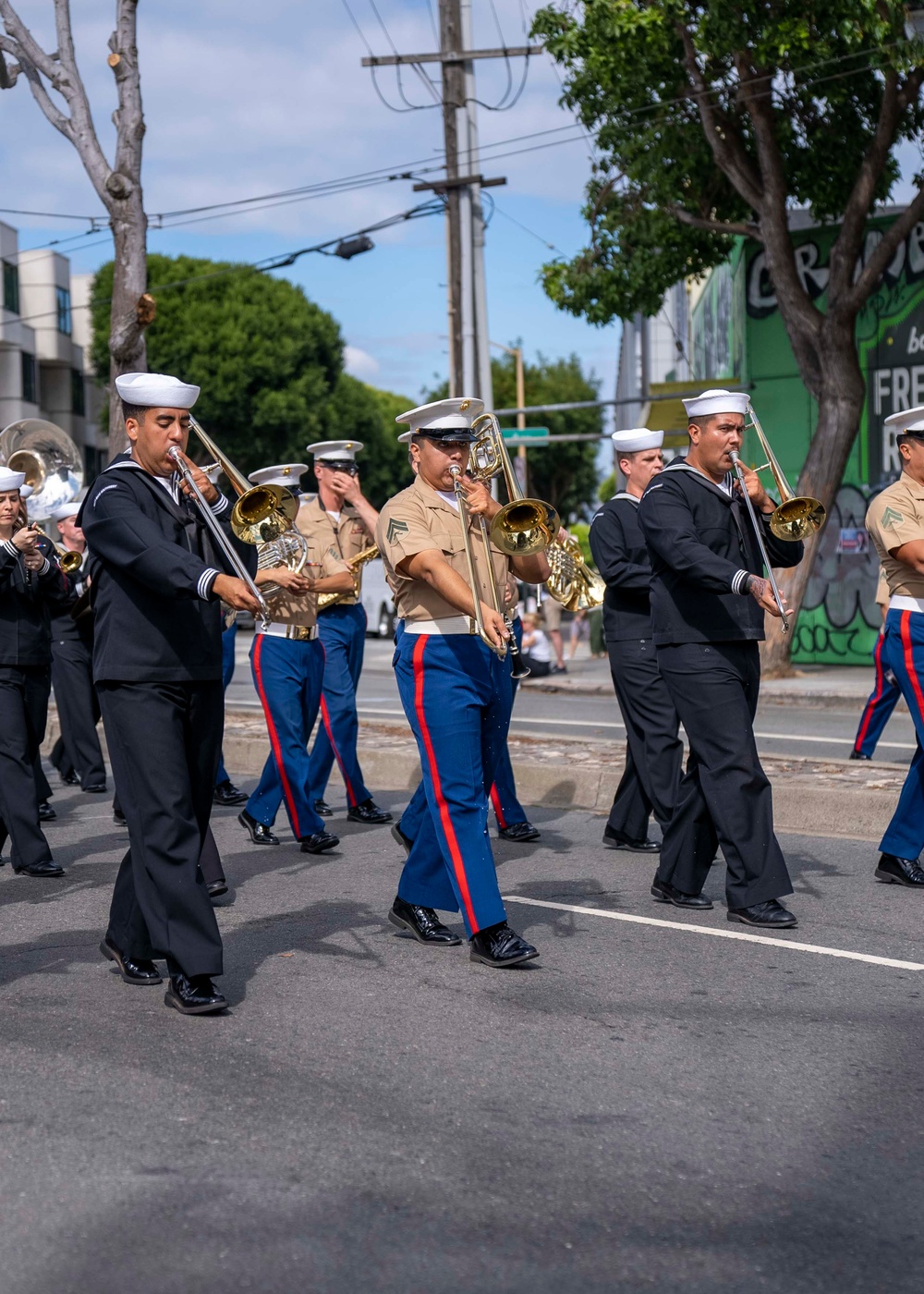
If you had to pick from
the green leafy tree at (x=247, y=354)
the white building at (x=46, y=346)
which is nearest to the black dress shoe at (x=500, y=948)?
the green leafy tree at (x=247, y=354)

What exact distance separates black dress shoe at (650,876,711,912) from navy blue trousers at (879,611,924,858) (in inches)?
38.3

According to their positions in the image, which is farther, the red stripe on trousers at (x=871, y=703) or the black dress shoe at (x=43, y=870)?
the red stripe on trousers at (x=871, y=703)

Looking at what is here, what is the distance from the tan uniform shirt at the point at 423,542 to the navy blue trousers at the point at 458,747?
0.12 metres

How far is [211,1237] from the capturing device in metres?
3.48

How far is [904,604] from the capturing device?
7.44 metres

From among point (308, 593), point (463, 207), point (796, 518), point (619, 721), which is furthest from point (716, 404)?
point (463, 207)

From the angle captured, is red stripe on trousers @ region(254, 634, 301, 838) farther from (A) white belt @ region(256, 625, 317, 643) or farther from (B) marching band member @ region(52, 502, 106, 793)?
(B) marching band member @ region(52, 502, 106, 793)

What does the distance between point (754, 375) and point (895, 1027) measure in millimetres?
19147

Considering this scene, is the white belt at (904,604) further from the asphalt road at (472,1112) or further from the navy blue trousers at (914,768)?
the asphalt road at (472,1112)

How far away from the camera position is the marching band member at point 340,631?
9.23 meters

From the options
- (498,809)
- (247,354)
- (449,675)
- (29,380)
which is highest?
(247,354)

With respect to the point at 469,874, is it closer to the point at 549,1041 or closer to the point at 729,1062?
the point at 549,1041

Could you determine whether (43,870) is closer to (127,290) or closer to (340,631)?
(340,631)

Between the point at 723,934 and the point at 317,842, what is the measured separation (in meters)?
2.67
